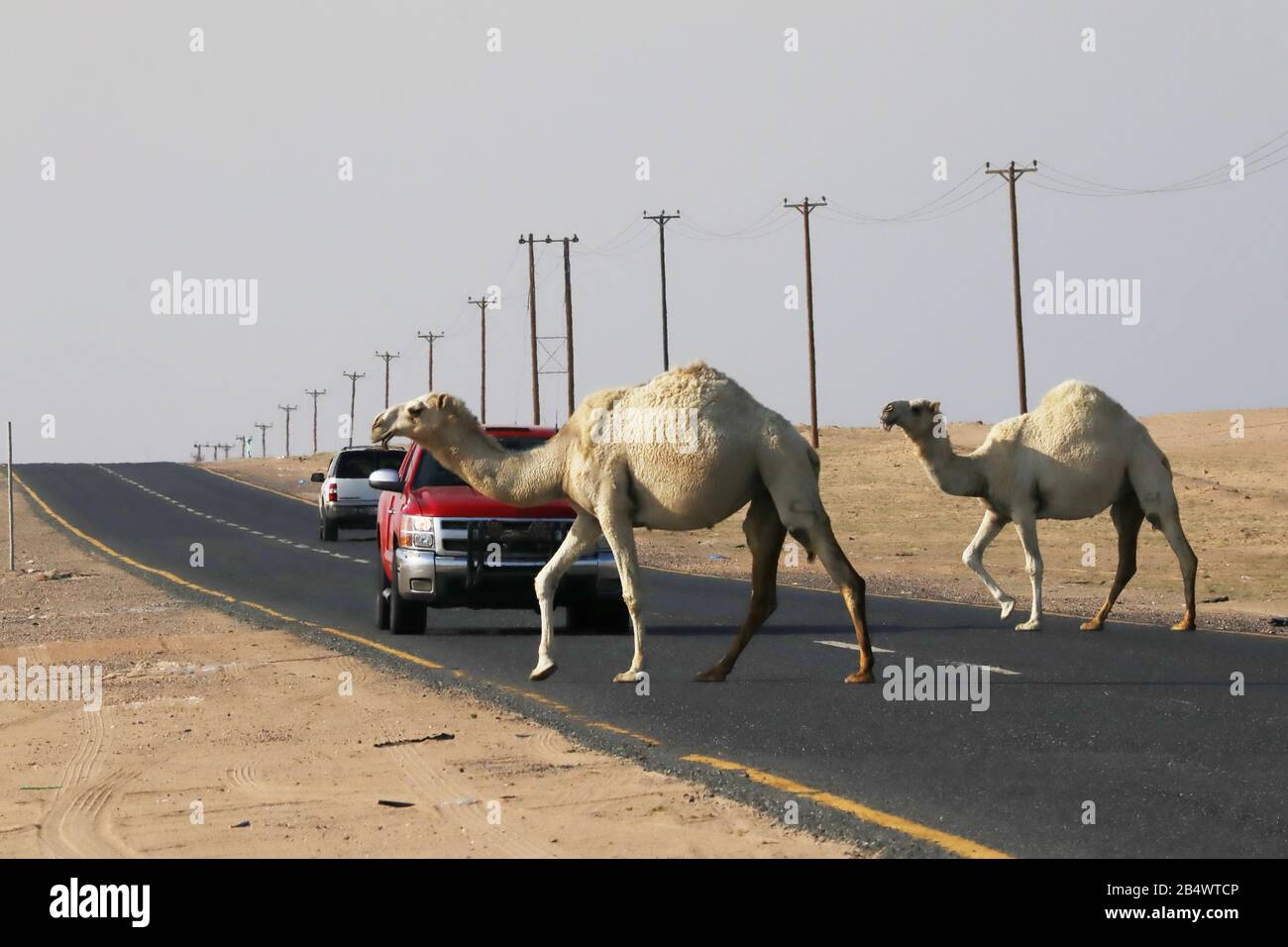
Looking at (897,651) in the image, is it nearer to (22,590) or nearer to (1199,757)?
(1199,757)

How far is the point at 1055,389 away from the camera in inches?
821

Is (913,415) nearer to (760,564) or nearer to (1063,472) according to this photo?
(1063,472)

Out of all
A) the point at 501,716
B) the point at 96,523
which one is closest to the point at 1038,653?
the point at 501,716

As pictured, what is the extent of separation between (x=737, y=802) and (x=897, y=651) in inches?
315

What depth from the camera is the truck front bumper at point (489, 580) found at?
1897cm

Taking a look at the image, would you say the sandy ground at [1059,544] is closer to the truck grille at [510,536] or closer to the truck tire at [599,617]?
the truck tire at [599,617]

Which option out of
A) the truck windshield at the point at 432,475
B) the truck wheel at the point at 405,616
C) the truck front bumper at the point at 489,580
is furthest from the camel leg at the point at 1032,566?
the truck wheel at the point at 405,616

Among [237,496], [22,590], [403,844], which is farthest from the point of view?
[237,496]

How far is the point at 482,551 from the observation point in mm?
19016

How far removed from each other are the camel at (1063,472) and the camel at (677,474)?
5559 millimetres

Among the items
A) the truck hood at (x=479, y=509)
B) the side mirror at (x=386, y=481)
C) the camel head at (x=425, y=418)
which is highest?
the camel head at (x=425, y=418)

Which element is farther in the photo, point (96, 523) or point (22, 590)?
point (96, 523)

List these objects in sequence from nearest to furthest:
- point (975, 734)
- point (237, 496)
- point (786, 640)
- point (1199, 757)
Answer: point (1199, 757), point (975, 734), point (786, 640), point (237, 496)
